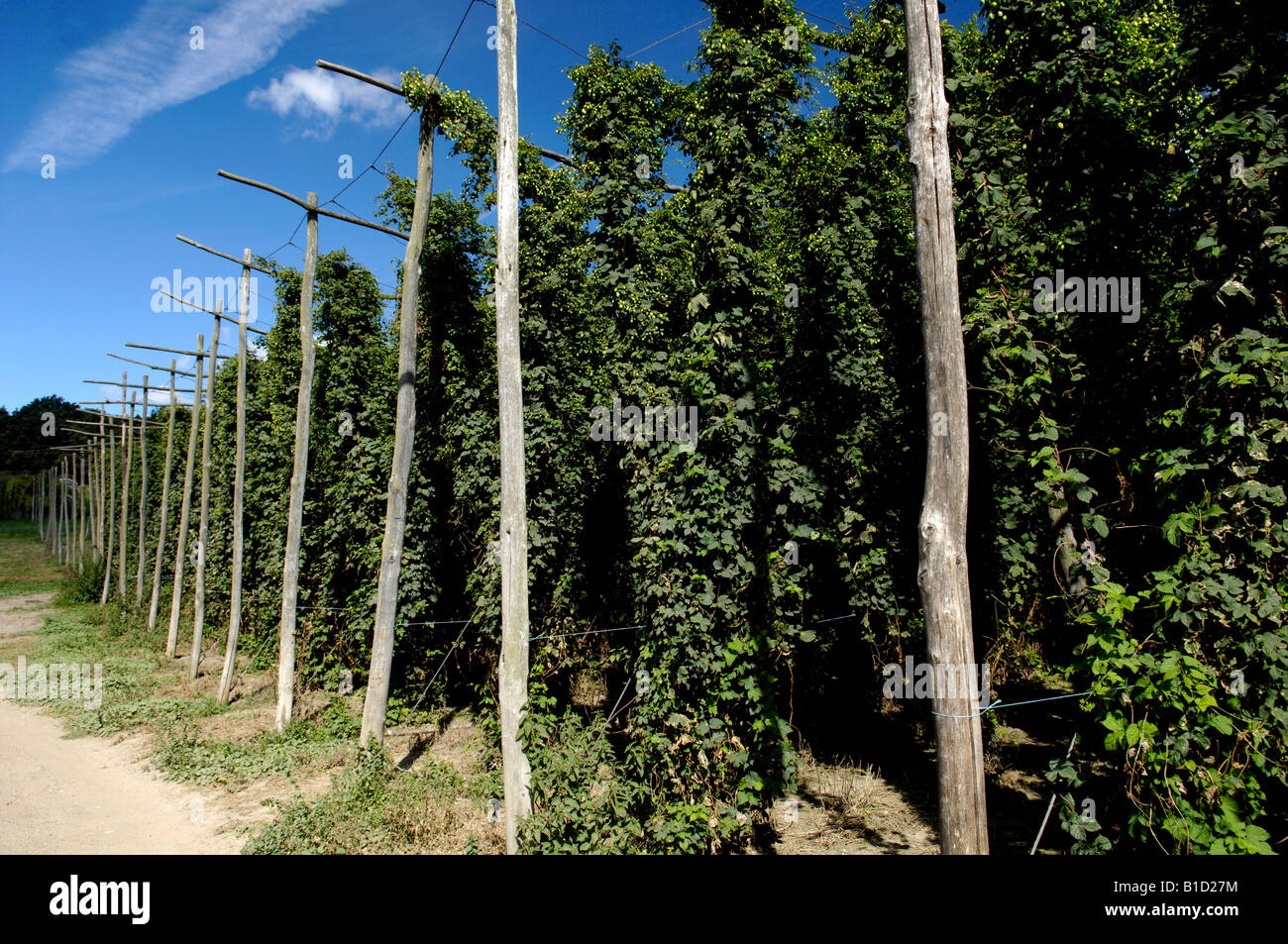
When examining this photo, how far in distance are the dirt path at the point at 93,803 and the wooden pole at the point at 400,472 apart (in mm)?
2267

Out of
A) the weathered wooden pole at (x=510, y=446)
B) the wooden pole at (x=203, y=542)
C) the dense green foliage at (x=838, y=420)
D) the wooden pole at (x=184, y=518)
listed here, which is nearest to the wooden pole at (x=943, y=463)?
the dense green foliage at (x=838, y=420)

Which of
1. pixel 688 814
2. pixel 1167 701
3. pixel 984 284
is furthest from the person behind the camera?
pixel 984 284

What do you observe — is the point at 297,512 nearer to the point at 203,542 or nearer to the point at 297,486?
the point at 297,486

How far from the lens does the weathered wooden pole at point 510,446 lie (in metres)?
6.26

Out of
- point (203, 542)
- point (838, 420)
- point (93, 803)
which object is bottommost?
point (93, 803)

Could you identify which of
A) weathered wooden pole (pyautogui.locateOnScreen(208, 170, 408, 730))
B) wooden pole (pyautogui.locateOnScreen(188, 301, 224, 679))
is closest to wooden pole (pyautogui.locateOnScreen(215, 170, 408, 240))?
weathered wooden pole (pyautogui.locateOnScreen(208, 170, 408, 730))

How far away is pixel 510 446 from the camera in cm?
663

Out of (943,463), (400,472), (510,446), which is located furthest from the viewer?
(400,472)

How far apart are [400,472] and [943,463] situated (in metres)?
7.93

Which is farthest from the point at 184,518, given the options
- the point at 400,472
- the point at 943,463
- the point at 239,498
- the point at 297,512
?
the point at 943,463

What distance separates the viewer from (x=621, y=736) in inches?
419
